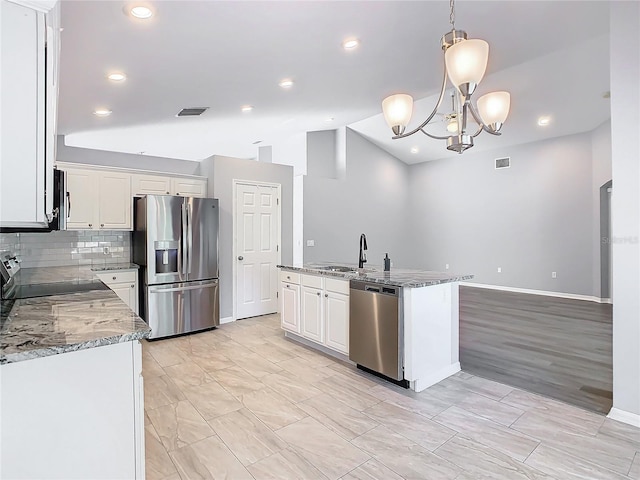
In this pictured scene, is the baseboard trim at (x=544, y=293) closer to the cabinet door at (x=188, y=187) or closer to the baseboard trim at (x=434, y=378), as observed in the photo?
the baseboard trim at (x=434, y=378)

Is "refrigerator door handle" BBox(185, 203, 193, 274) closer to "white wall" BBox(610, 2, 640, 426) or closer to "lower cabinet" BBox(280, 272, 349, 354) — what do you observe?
"lower cabinet" BBox(280, 272, 349, 354)

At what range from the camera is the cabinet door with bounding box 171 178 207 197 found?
16.0 ft

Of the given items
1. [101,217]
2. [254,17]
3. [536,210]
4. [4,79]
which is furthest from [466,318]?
[4,79]

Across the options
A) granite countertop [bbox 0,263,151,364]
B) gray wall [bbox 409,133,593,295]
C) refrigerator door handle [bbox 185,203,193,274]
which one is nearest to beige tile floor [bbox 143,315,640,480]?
granite countertop [bbox 0,263,151,364]

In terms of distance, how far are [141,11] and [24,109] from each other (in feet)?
4.49

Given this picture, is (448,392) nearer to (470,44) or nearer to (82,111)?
(470,44)

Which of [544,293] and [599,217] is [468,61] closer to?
[599,217]

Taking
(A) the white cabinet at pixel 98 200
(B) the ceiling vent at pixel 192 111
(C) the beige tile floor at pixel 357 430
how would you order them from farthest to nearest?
(B) the ceiling vent at pixel 192 111, (A) the white cabinet at pixel 98 200, (C) the beige tile floor at pixel 357 430

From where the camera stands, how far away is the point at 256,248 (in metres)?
5.41

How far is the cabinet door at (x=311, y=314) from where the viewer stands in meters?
3.72

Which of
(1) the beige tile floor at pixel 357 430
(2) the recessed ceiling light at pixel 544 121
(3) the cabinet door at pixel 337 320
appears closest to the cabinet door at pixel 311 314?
(3) the cabinet door at pixel 337 320

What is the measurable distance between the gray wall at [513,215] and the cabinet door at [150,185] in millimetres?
6398

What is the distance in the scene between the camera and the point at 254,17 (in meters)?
2.44

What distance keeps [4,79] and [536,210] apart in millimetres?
8112
